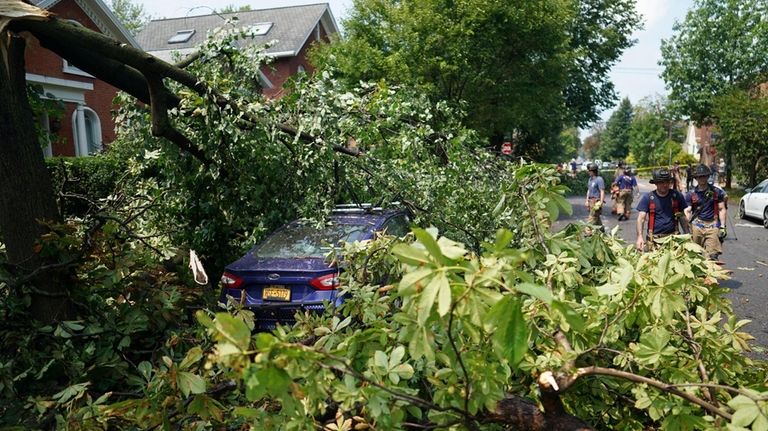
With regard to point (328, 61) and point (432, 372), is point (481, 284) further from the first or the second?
point (328, 61)

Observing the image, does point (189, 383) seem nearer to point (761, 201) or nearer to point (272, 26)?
point (761, 201)

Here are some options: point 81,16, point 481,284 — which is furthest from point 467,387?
point 81,16

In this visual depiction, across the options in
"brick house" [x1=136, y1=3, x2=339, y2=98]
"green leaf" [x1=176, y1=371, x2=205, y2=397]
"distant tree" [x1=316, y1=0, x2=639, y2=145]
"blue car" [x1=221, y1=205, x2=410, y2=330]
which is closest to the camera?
"green leaf" [x1=176, y1=371, x2=205, y2=397]

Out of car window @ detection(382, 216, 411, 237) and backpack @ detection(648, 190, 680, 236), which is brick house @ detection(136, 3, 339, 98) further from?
backpack @ detection(648, 190, 680, 236)

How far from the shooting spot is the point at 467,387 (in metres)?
1.91

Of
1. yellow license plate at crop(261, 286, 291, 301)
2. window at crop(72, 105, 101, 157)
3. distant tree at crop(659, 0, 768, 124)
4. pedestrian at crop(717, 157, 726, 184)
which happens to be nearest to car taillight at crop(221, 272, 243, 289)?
yellow license plate at crop(261, 286, 291, 301)

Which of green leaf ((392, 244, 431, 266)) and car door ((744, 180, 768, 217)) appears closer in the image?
green leaf ((392, 244, 431, 266))

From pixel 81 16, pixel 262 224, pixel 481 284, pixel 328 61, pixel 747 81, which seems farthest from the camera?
pixel 747 81

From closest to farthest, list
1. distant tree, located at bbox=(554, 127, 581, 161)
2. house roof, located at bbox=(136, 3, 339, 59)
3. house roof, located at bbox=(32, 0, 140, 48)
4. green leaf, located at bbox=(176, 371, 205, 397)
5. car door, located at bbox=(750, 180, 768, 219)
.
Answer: green leaf, located at bbox=(176, 371, 205, 397) < car door, located at bbox=(750, 180, 768, 219) < house roof, located at bbox=(32, 0, 140, 48) < house roof, located at bbox=(136, 3, 339, 59) < distant tree, located at bbox=(554, 127, 581, 161)

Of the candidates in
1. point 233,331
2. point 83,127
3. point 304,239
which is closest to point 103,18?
point 83,127

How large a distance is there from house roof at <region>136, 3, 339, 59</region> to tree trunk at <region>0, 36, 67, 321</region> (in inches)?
1016

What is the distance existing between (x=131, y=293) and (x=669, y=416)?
3334mm

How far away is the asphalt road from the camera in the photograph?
6520mm

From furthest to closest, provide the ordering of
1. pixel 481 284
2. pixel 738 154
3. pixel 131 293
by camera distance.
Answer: pixel 738 154 < pixel 131 293 < pixel 481 284
